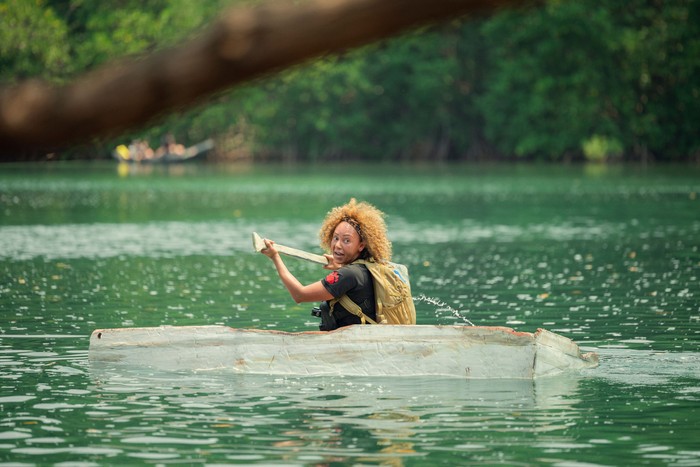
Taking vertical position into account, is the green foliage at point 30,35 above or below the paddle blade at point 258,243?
above

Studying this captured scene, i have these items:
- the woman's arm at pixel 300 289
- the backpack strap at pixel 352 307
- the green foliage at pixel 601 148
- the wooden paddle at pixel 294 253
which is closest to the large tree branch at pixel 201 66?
the wooden paddle at pixel 294 253

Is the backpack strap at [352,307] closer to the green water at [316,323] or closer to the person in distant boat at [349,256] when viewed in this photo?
the person in distant boat at [349,256]

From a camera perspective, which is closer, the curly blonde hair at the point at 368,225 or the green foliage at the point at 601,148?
the curly blonde hair at the point at 368,225

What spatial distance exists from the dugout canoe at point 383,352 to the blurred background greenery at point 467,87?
36.3 m

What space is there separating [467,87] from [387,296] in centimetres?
9805

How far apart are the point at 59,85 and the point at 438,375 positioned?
7806 mm

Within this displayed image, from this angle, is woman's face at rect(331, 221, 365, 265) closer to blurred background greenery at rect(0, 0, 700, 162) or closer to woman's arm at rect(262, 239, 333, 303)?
woman's arm at rect(262, 239, 333, 303)

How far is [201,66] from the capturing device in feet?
15.3

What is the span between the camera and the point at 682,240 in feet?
94.8

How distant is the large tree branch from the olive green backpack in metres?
7.46

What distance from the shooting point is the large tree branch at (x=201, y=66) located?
460 cm

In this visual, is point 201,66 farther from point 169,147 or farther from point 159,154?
point 159,154

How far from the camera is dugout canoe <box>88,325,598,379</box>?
469 inches

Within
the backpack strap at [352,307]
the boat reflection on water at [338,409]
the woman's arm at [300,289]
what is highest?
the woman's arm at [300,289]
